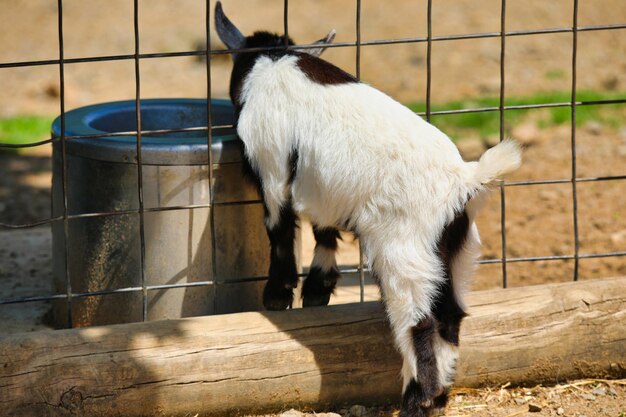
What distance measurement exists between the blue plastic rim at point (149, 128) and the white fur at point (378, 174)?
0.53 metres

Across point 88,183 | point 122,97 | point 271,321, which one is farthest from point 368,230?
point 122,97

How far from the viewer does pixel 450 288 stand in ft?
13.2

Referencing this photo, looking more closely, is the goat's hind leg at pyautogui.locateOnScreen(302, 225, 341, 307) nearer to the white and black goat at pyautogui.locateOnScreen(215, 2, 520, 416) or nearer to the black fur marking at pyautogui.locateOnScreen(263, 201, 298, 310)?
the black fur marking at pyautogui.locateOnScreen(263, 201, 298, 310)

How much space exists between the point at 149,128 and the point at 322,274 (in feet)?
4.95

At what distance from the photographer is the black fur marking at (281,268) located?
172 inches

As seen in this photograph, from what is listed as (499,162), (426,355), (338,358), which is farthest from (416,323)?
(499,162)

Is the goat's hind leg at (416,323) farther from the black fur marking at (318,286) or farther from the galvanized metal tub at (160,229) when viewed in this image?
the galvanized metal tub at (160,229)

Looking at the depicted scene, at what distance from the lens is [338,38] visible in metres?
11.4

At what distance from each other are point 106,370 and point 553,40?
876 cm

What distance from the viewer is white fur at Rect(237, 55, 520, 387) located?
3826 mm

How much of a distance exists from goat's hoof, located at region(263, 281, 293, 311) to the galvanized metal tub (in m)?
0.23

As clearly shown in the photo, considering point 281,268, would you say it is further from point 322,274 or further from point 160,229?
point 160,229

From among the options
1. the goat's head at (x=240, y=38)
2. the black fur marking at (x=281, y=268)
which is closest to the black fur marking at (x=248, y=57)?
the goat's head at (x=240, y=38)

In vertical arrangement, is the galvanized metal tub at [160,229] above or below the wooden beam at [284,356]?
above
